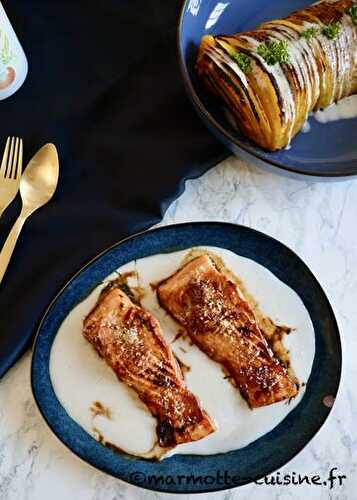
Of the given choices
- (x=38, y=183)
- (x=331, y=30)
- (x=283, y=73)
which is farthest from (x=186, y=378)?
(x=331, y=30)

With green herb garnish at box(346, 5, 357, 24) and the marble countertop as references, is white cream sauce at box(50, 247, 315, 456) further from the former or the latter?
green herb garnish at box(346, 5, 357, 24)

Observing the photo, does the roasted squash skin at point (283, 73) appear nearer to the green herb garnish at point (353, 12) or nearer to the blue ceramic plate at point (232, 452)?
the green herb garnish at point (353, 12)

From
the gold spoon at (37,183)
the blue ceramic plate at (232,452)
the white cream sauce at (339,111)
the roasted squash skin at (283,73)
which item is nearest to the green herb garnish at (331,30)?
the roasted squash skin at (283,73)

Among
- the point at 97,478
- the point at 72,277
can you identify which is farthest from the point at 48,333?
the point at 97,478

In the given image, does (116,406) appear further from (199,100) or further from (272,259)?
(199,100)

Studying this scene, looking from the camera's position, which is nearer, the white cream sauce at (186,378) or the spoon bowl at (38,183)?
the white cream sauce at (186,378)
